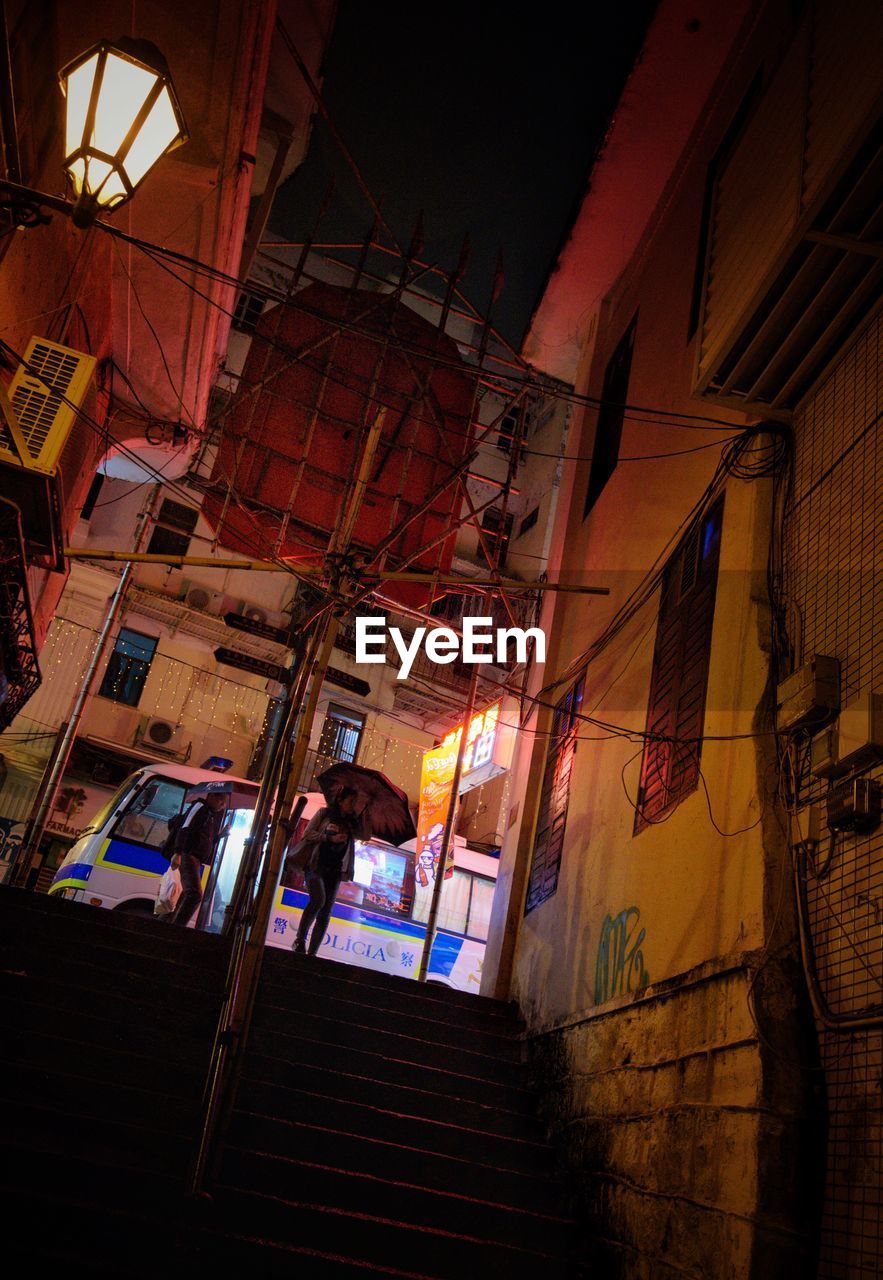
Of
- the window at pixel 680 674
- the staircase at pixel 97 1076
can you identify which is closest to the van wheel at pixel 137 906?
the staircase at pixel 97 1076

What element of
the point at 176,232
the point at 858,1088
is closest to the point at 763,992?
the point at 858,1088

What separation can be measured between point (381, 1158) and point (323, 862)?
4764 millimetres

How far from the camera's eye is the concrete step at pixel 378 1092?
6.35m

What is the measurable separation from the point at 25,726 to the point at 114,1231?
1911 centimetres

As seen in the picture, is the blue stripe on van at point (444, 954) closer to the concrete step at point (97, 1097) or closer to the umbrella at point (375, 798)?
the umbrella at point (375, 798)

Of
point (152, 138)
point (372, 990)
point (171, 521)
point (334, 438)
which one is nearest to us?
point (152, 138)

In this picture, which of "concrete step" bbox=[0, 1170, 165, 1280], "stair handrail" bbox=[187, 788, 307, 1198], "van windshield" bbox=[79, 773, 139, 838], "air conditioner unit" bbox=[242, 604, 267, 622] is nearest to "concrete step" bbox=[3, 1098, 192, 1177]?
"stair handrail" bbox=[187, 788, 307, 1198]

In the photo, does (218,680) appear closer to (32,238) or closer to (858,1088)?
(32,238)

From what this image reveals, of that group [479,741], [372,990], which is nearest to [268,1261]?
[372,990]

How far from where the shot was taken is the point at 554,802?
10164 mm

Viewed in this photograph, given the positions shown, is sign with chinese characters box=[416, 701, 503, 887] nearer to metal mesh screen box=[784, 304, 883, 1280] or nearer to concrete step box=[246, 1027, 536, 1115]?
concrete step box=[246, 1027, 536, 1115]

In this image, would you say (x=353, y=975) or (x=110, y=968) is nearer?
(x=110, y=968)

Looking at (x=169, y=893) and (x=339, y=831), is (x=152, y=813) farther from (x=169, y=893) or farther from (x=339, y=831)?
(x=339, y=831)

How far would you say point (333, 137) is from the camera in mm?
12562
